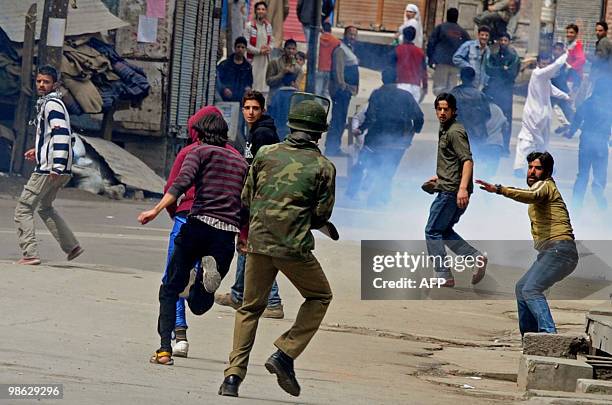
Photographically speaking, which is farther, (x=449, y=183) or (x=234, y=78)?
(x=234, y=78)

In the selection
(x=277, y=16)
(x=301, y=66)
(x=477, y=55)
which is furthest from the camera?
(x=277, y=16)

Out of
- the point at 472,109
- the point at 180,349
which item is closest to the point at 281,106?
the point at 472,109

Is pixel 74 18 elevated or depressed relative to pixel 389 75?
elevated

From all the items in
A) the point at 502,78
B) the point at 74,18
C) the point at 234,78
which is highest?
the point at 74,18

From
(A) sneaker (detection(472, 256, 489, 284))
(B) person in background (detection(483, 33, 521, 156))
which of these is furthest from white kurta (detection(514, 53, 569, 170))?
(A) sneaker (detection(472, 256, 489, 284))

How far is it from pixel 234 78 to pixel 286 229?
13.3 meters

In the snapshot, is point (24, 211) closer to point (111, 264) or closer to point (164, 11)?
point (111, 264)

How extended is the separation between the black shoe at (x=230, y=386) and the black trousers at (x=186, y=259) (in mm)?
944

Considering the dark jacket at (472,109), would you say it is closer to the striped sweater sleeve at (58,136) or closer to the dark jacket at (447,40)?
the dark jacket at (447,40)

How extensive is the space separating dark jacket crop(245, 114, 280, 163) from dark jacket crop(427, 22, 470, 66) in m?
12.0

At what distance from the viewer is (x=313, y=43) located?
18891 millimetres

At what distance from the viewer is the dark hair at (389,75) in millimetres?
21016

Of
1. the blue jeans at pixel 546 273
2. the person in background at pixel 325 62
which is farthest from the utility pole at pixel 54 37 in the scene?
the blue jeans at pixel 546 273

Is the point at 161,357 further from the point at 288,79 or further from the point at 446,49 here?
the point at 446,49
